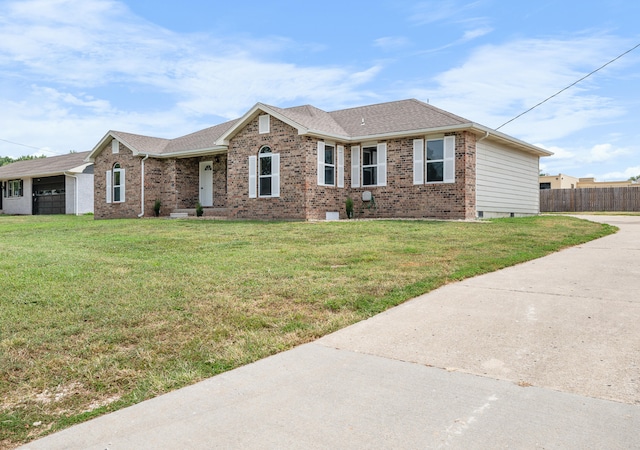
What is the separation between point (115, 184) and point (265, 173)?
377 inches

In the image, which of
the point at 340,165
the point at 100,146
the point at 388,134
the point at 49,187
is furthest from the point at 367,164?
the point at 49,187

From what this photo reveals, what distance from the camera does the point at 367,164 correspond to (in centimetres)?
1912

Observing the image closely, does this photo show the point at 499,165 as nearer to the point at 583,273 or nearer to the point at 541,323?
the point at 583,273


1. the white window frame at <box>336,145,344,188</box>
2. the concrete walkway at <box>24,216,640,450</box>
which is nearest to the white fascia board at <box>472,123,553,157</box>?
the white window frame at <box>336,145,344,188</box>

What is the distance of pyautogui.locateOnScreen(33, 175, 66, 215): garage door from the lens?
106 ft

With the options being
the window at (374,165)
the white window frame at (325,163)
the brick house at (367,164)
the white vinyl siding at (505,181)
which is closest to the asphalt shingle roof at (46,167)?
the brick house at (367,164)

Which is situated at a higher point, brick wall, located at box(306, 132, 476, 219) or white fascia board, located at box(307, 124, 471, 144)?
white fascia board, located at box(307, 124, 471, 144)

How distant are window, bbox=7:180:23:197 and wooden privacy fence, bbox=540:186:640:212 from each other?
37051 millimetres

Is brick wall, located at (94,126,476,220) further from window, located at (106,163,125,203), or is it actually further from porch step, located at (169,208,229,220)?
window, located at (106,163,125,203)

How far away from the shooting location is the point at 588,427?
2766mm

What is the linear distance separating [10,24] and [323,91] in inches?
490

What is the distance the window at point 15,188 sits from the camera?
35406 millimetres

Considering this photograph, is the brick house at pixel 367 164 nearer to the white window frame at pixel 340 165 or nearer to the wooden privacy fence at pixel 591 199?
the white window frame at pixel 340 165

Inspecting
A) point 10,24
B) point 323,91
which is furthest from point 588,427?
point 10,24
